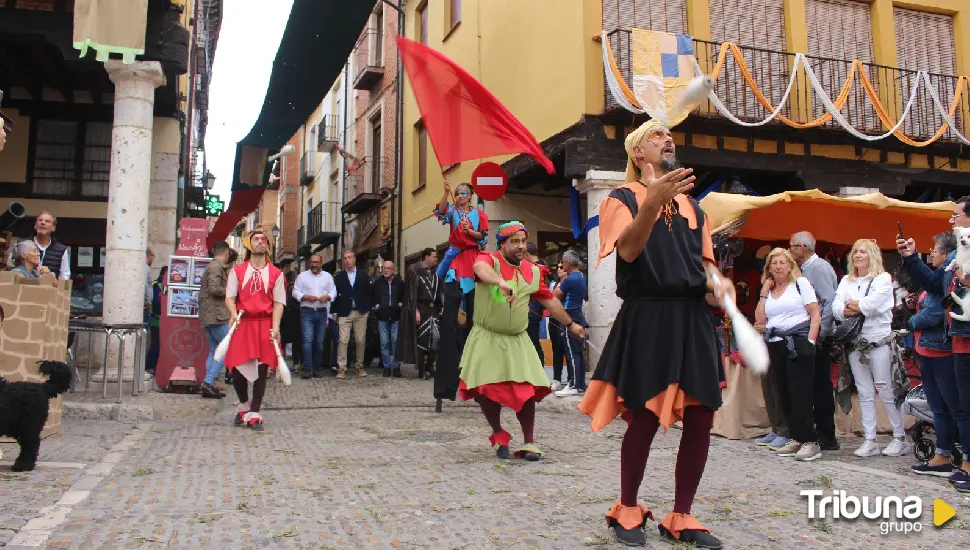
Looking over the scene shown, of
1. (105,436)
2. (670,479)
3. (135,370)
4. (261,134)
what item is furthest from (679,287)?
(261,134)

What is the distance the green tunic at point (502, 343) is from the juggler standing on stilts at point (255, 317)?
2.12 m

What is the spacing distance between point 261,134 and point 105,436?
5686 millimetres

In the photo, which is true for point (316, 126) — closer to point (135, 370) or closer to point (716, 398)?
point (135, 370)

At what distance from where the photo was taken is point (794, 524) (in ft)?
12.7

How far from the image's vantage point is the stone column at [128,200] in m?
9.28

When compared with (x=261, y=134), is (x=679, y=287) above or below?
below

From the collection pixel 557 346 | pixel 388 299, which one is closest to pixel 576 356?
pixel 557 346

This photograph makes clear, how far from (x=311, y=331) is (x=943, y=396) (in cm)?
970

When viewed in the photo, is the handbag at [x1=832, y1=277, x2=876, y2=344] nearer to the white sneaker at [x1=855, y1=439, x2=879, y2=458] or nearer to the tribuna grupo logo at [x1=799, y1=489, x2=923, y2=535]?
the white sneaker at [x1=855, y1=439, x2=879, y2=458]

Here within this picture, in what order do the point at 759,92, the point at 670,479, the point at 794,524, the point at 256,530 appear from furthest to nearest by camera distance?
the point at 759,92
the point at 670,479
the point at 794,524
the point at 256,530

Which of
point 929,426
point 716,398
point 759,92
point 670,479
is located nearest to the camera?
point 716,398

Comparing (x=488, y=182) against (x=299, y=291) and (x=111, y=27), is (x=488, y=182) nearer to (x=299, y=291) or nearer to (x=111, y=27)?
(x=299, y=291)

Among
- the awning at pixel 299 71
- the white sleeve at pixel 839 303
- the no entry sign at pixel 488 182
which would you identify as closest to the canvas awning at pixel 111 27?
the awning at pixel 299 71

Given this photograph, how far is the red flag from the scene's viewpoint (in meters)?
9.00
